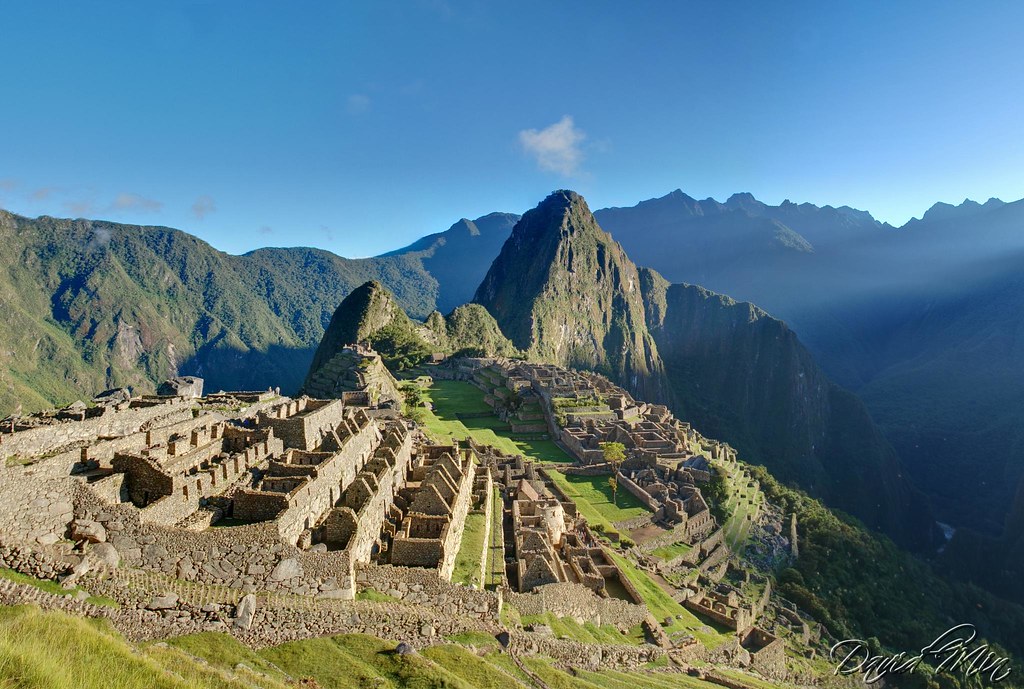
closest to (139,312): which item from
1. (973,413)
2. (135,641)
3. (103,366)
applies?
(103,366)

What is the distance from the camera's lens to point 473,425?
5388 cm

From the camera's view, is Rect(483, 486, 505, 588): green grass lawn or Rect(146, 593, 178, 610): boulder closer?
Rect(146, 593, 178, 610): boulder

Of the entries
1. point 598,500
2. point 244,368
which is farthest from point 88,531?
point 244,368

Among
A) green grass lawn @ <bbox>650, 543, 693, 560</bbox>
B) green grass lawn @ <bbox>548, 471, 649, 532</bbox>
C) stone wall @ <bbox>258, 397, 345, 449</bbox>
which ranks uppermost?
stone wall @ <bbox>258, 397, 345, 449</bbox>

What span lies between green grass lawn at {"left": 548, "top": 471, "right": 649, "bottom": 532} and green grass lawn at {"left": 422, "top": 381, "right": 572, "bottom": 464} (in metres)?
3.79

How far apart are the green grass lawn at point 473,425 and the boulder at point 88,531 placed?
26421mm

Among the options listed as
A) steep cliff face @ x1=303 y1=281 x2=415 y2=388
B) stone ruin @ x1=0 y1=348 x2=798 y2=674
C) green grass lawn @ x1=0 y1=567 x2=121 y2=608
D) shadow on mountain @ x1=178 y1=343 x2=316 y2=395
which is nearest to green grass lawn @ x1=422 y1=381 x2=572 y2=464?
stone ruin @ x1=0 y1=348 x2=798 y2=674

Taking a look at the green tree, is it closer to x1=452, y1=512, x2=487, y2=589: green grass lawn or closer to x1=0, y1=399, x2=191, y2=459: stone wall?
x1=452, y1=512, x2=487, y2=589: green grass lawn

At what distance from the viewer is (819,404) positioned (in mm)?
189500

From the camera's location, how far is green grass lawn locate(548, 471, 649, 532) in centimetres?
3472

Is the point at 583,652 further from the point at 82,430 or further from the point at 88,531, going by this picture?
the point at 82,430

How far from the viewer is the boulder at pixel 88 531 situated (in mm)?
11617

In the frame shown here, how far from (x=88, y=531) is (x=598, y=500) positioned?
103 ft

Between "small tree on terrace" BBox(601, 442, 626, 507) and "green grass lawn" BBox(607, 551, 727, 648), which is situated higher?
"small tree on terrace" BBox(601, 442, 626, 507)
